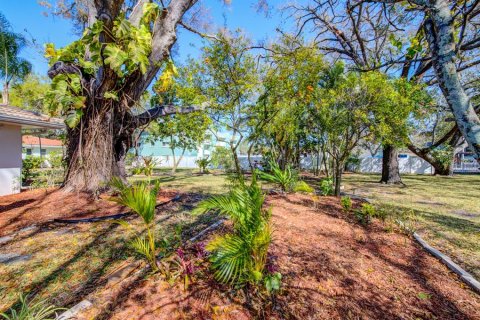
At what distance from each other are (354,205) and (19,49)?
19.2 metres

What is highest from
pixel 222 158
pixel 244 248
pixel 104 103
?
pixel 104 103

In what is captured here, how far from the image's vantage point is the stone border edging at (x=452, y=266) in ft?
7.73

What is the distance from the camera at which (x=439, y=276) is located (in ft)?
8.24

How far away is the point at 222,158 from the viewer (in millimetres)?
18094

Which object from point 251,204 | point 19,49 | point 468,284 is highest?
point 19,49

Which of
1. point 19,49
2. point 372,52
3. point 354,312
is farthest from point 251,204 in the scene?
point 19,49

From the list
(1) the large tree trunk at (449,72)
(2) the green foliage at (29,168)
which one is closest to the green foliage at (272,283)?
(1) the large tree trunk at (449,72)

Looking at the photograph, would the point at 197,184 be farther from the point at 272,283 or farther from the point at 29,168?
the point at 29,168

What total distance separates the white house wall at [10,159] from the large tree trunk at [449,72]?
9.64m

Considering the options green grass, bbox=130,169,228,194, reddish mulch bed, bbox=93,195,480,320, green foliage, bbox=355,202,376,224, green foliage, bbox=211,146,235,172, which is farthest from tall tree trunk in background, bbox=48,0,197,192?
green foliage, bbox=211,146,235,172

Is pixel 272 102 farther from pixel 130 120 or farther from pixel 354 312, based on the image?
pixel 354 312

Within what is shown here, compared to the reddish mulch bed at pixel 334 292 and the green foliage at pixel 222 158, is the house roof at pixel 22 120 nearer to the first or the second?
the reddish mulch bed at pixel 334 292

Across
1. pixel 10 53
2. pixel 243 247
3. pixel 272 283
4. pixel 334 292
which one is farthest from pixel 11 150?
pixel 10 53

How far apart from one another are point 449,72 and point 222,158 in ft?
53.8
